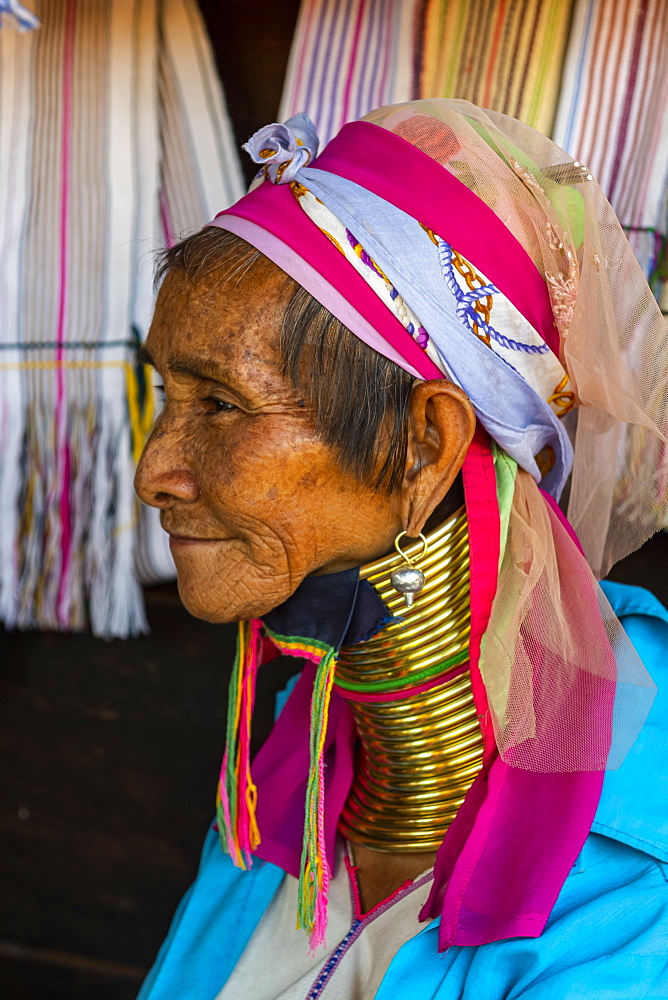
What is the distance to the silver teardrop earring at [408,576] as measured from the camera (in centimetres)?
118

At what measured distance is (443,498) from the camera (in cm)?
121

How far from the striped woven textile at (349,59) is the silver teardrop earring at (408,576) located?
815mm

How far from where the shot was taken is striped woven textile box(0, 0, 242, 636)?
1.73 metres

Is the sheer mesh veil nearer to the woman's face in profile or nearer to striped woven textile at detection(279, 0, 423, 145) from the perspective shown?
the woman's face in profile

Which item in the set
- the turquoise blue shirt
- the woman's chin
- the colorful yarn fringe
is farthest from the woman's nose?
the turquoise blue shirt

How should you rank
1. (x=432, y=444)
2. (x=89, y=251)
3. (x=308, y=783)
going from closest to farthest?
1. (x=432, y=444)
2. (x=308, y=783)
3. (x=89, y=251)

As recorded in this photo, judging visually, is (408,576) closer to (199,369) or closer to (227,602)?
(227,602)

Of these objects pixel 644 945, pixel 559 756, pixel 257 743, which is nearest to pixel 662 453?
pixel 559 756

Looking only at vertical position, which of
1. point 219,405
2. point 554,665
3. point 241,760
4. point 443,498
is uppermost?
point 219,405

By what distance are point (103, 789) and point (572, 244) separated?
68.9 inches

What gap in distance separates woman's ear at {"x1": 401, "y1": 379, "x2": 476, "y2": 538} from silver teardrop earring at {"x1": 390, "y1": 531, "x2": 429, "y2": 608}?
3cm

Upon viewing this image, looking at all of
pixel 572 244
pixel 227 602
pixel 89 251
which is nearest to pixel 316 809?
pixel 227 602

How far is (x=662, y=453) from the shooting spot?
125cm

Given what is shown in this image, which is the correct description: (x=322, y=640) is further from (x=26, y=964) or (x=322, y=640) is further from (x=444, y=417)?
(x=26, y=964)
